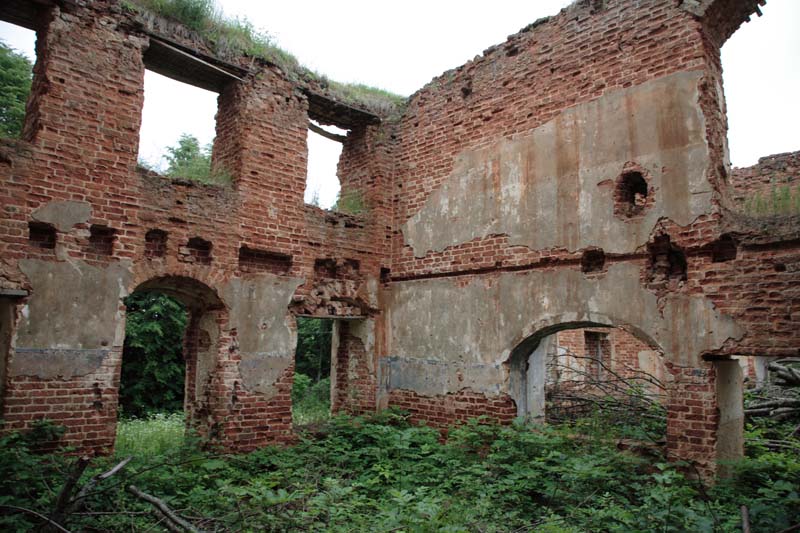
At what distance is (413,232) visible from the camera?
9211 mm

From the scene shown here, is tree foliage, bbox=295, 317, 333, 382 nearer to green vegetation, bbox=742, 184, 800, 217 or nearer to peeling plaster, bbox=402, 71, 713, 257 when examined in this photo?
peeling plaster, bbox=402, 71, 713, 257

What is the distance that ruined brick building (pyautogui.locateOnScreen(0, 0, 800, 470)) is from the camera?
5.98 meters

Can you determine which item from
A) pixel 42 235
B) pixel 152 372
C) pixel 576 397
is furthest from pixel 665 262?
pixel 152 372

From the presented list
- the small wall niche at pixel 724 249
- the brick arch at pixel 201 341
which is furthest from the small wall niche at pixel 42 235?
the small wall niche at pixel 724 249

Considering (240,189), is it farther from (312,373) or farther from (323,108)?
(312,373)

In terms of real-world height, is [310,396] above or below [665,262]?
below

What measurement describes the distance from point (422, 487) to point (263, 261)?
401 cm

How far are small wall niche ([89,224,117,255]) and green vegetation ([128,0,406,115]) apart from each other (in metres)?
2.83

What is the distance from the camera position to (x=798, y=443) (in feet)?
23.7

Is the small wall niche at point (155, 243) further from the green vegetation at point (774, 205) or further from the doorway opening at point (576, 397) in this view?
the green vegetation at point (774, 205)

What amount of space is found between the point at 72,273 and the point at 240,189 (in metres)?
2.43

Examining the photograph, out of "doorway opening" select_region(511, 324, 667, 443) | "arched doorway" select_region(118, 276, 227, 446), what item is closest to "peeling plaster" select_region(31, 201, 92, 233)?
"arched doorway" select_region(118, 276, 227, 446)

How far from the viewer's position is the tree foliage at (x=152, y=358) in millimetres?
15016

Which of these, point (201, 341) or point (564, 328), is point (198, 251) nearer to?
point (201, 341)
